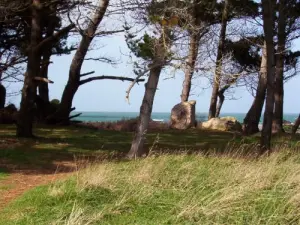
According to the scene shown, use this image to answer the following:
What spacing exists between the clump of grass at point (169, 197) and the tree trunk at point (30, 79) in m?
6.37

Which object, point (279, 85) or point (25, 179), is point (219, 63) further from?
point (279, 85)

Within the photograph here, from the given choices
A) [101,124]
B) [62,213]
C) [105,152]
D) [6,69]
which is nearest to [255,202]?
[62,213]

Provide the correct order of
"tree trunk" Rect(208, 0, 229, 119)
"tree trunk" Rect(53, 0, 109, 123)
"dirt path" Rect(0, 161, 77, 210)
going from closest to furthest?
"dirt path" Rect(0, 161, 77, 210) < "tree trunk" Rect(208, 0, 229, 119) < "tree trunk" Rect(53, 0, 109, 123)

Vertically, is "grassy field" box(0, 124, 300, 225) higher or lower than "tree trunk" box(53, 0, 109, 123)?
lower

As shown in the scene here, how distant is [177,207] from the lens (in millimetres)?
5047

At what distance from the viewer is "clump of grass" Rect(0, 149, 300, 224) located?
4770mm

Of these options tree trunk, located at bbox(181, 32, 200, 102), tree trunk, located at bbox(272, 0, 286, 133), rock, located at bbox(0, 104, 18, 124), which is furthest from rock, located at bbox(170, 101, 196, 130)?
tree trunk, located at bbox(181, 32, 200, 102)

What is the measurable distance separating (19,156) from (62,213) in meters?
5.42

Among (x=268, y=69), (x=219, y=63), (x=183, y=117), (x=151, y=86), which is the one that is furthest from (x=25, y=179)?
(x=183, y=117)

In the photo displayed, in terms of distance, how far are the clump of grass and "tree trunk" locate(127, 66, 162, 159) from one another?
2791mm

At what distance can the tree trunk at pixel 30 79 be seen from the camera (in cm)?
1254

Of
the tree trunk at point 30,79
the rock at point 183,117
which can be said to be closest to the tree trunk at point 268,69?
the tree trunk at point 30,79

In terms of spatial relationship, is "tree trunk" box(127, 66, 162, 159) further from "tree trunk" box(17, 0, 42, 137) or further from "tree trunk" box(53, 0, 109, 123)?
"tree trunk" box(53, 0, 109, 123)

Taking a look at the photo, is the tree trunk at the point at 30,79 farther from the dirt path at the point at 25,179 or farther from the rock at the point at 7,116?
the rock at the point at 7,116
